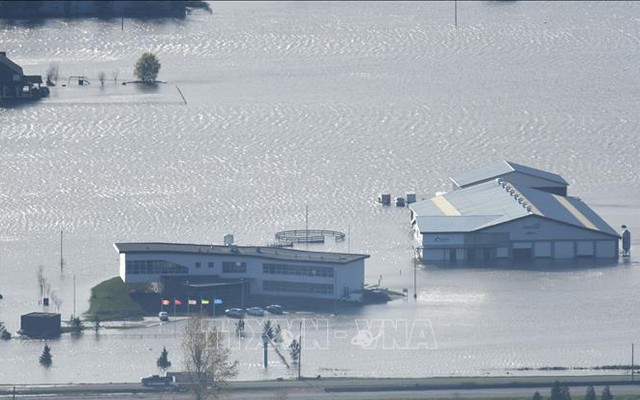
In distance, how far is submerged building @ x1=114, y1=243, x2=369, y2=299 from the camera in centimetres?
4441

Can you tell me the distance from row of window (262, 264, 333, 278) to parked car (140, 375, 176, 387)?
20.6 ft

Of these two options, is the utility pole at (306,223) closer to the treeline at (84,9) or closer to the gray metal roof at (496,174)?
the gray metal roof at (496,174)

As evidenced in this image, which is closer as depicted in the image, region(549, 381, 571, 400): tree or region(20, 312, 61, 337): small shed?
region(549, 381, 571, 400): tree

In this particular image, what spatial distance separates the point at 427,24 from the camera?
283ft

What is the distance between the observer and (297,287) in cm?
4453

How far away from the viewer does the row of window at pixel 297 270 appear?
4438cm

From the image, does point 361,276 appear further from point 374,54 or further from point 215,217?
point 374,54

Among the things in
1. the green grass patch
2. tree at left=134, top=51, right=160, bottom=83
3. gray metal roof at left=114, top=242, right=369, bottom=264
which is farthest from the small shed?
tree at left=134, top=51, right=160, bottom=83

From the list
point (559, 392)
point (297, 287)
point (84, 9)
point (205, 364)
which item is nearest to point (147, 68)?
point (84, 9)

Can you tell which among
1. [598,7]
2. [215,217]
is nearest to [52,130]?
[215,217]

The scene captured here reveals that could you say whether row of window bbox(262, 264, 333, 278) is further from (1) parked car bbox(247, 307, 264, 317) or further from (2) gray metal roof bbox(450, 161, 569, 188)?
(2) gray metal roof bbox(450, 161, 569, 188)

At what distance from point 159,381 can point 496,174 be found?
1583cm

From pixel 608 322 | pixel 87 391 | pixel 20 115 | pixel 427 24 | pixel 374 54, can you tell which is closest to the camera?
pixel 87 391

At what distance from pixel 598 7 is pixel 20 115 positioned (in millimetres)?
28448
